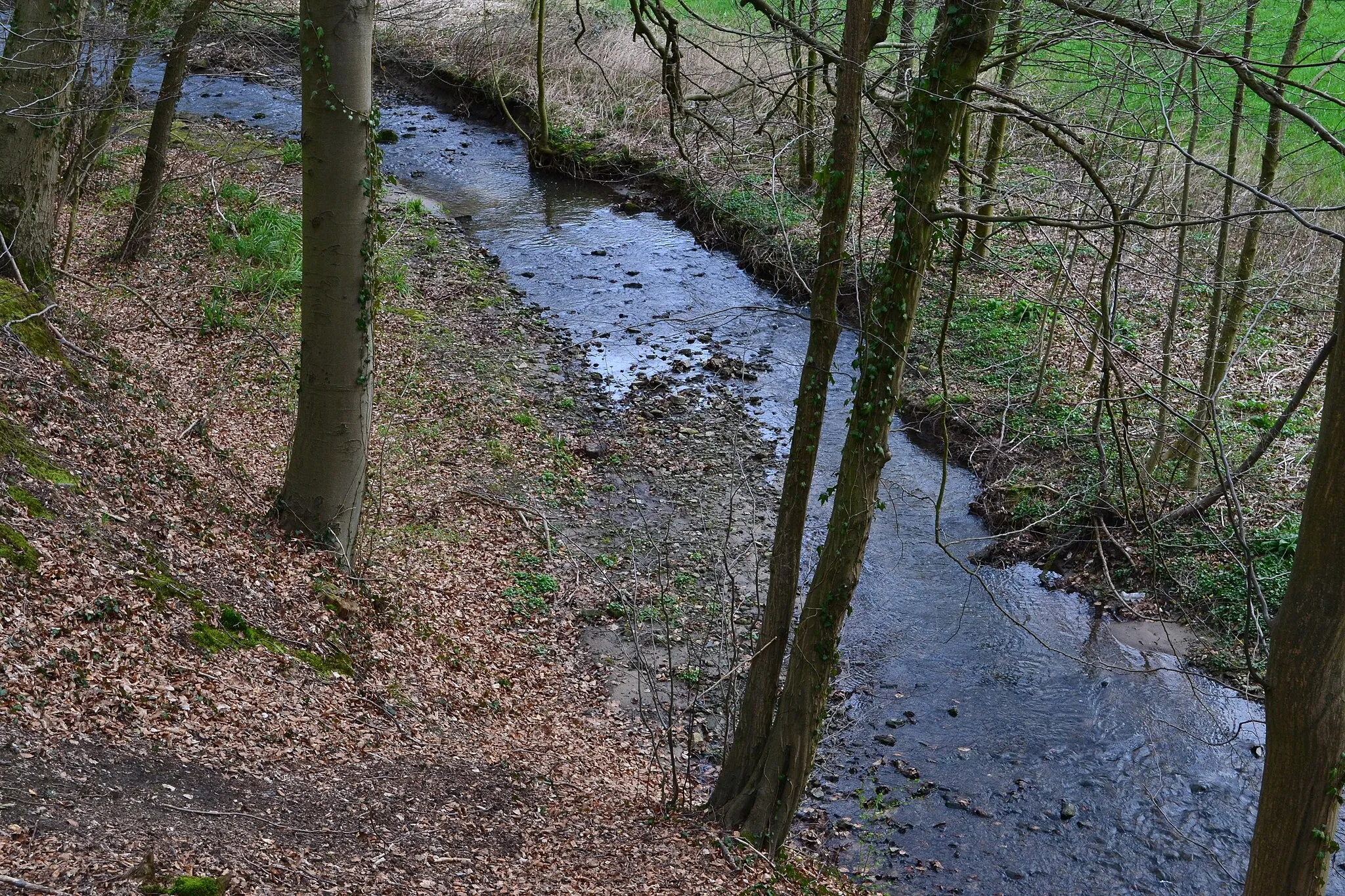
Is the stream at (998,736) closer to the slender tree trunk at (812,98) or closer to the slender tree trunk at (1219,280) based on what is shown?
the slender tree trunk at (812,98)

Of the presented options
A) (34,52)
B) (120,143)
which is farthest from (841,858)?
(120,143)

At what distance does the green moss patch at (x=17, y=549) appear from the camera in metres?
4.79

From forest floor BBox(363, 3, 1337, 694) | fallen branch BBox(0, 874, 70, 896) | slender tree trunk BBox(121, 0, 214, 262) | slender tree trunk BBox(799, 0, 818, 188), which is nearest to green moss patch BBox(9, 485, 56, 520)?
fallen branch BBox(0, 874, 70, 896)

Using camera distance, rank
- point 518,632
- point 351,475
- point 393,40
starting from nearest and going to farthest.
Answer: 1. point 351,475
2. point 518,632
3. point 393,40

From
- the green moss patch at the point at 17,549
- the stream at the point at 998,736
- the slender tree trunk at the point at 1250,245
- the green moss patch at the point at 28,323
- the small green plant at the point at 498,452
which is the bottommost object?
the stream at the point at 998,736

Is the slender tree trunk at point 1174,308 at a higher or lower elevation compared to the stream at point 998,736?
higher

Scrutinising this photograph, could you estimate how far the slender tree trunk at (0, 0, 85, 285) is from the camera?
23.8 ft

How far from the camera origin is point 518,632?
311 inches

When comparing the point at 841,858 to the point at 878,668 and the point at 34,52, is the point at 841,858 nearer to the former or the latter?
the point at 878,668

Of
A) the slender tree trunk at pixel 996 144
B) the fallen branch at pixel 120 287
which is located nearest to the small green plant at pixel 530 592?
the fallen branch at pixel 120 287

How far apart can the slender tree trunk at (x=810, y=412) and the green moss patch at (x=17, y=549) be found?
12.7 ft

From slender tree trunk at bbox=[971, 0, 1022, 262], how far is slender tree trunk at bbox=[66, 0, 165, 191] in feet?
26.0

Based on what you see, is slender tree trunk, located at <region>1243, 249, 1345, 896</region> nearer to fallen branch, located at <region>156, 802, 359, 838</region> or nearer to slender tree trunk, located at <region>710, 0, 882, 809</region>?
slender tree trunk, located at <region>710, 0, 882, 809</region>

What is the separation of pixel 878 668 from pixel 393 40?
2084cm
